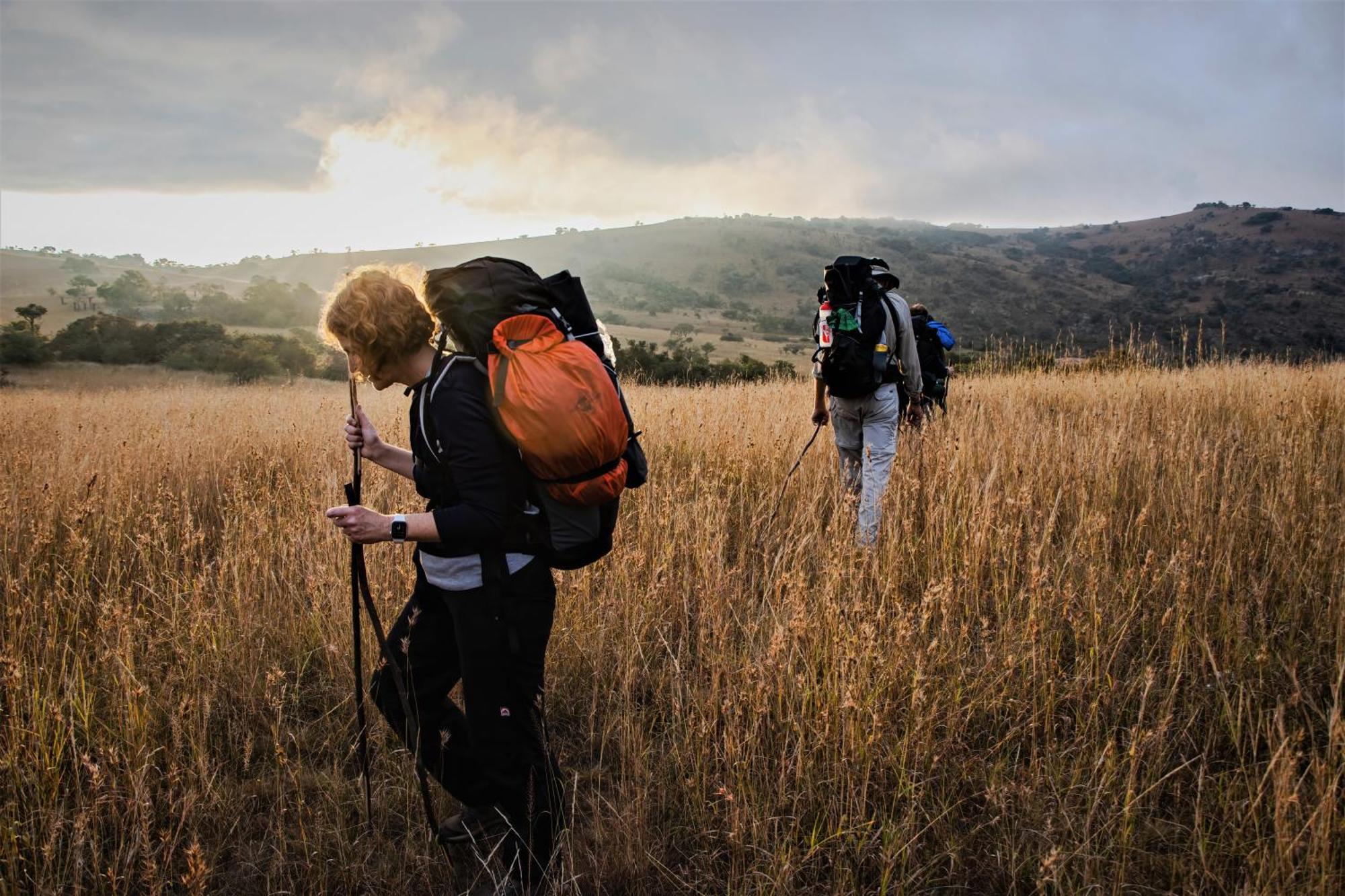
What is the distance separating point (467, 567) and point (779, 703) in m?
1.23

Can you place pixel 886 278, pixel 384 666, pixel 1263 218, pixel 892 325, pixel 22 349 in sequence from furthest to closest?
pixel 1263 218, pixel 22 349, pixel 886 278, pixel 892 325, pixel 384 666

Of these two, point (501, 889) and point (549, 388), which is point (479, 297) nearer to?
point (549, 388)

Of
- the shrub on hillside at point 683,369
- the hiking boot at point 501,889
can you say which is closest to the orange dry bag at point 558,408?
the hiking boot at point 501,889

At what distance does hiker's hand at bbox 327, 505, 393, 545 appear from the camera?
1.78m

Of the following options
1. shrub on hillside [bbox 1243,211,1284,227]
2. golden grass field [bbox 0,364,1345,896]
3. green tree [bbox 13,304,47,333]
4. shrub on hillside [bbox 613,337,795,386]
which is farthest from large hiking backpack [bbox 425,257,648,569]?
shrub on hillside [bbox 1243,211,1284,227]

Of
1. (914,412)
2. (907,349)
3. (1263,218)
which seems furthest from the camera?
(1263,218)

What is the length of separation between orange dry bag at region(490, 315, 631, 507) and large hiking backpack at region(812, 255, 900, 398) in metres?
3.12

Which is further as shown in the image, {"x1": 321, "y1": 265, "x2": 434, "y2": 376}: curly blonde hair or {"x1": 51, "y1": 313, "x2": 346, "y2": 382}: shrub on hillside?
{"x1": 51, "y1": 313, "x2": 346, "y2": 382}: shrub on hillside

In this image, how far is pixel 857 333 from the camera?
15.4 ft

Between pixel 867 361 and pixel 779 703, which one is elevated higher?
pixel 867 361

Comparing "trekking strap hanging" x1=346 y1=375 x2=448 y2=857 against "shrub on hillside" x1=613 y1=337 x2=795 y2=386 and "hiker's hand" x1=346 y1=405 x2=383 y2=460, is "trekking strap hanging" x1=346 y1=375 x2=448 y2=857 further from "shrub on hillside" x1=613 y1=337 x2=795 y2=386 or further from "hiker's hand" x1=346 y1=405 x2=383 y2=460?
"shrub on hillside" x1=613 y1=337 x2=795 y2=386

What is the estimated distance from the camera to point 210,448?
6.42 meters

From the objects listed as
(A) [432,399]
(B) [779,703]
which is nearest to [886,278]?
(B) [779,703]

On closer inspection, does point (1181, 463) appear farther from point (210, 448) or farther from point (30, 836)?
point (210, 448)
